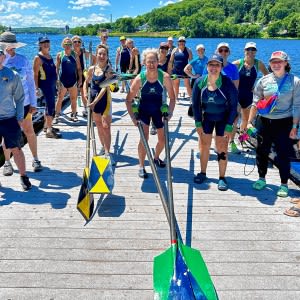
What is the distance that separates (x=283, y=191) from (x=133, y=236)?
2.22m

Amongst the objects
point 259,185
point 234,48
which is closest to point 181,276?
point 259,185

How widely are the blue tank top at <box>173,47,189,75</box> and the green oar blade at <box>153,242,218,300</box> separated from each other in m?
7.63

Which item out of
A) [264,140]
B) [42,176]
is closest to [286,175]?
[264,140]

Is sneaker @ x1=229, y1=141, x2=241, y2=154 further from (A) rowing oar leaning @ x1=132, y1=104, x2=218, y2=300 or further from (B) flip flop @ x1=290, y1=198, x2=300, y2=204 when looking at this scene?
(A) rowing oar leaning @ x1=132, y1=104, x2=218, y2=300

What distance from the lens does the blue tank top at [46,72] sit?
7.18m

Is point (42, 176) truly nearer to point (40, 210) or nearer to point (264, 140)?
point (40, 210)

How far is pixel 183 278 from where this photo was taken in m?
3.00

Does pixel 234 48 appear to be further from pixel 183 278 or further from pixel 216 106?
pixel 183 278

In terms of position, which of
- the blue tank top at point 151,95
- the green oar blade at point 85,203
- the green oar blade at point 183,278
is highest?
the blue tank top at point 151,95

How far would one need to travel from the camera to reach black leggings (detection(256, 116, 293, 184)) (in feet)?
16.1

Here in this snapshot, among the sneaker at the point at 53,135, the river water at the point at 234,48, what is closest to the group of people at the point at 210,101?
the sneaker at the point at 53,135

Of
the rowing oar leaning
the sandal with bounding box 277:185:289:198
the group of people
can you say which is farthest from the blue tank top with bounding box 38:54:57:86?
the rowing oar leaning

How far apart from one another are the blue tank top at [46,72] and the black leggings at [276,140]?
4.03m

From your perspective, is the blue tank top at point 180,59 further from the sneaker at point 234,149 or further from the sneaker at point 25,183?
the sneaker at point 25,183
